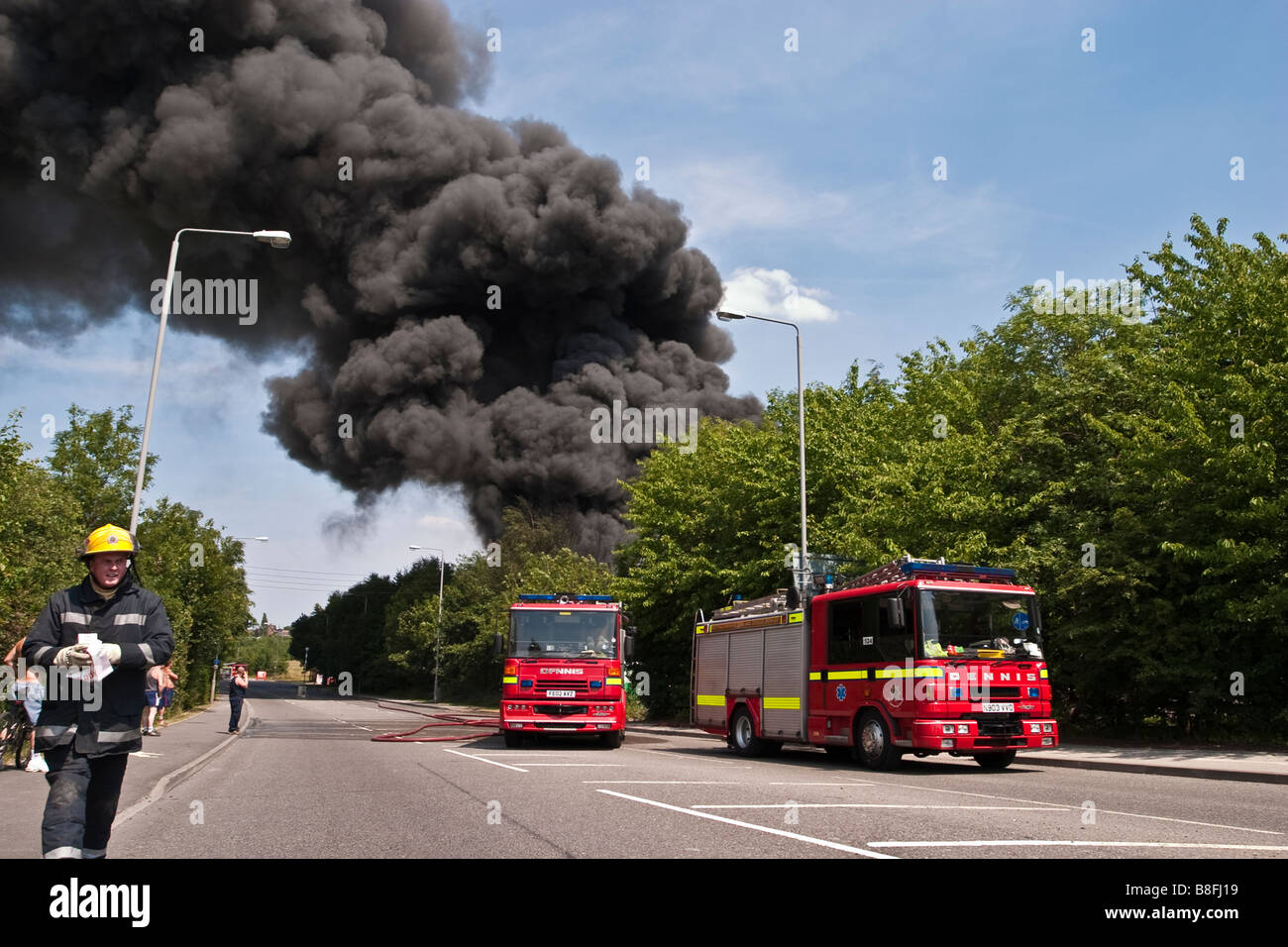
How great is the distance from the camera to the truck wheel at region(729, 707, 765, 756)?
53.5ft

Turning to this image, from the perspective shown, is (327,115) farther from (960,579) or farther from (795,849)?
(795,849)

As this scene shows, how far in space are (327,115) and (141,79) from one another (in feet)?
27.2

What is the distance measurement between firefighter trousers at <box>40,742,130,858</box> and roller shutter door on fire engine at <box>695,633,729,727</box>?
13.4m

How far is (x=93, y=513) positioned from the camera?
29.6 metres

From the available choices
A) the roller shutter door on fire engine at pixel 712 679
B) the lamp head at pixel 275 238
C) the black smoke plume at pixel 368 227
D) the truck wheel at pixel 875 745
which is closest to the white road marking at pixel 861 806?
the truck wheel at pixel 875 745

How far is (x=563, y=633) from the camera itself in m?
17.4

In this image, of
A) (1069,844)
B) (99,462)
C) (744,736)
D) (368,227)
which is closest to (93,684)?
(1069,844)

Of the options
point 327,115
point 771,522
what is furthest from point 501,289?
point 771,522

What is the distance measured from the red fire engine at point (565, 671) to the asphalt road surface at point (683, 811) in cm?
244

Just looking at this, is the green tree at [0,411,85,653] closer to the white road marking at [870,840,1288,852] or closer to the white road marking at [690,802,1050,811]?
the white road marking at [690,802,1050,811]

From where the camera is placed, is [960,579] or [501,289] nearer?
[960,579]

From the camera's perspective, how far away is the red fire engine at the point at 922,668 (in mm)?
11977

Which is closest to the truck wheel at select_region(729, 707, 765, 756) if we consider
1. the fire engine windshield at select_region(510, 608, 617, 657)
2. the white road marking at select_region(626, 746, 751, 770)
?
the white road marking at select_region(626, 746, 751, 770)

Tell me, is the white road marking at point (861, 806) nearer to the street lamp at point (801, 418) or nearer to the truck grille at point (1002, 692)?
the truck grille at point (1002, 692)
